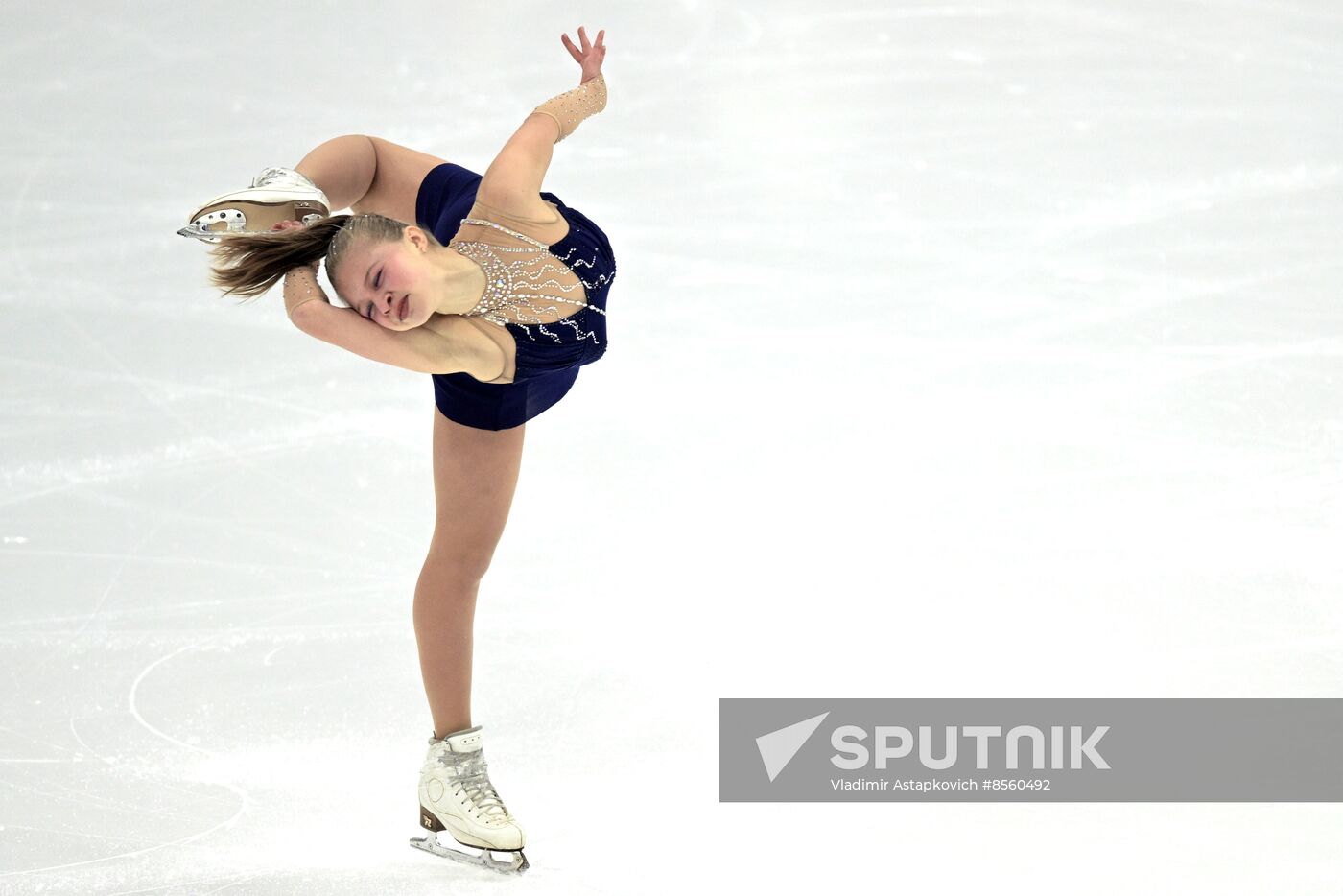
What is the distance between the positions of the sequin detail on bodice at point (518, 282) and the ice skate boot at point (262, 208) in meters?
0.29

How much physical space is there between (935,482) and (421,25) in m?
3.19

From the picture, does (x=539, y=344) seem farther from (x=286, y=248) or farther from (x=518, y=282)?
(x=286, y=248)

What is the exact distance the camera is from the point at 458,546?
278 cm

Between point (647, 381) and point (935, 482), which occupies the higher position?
point (647, 381)

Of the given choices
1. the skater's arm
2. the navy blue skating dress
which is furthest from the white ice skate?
the skater's arm

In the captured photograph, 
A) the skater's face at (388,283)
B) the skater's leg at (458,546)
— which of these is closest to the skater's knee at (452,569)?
the skater's leg at (458,546)

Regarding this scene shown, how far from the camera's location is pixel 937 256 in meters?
5.26

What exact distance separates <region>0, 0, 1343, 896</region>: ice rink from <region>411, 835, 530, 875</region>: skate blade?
0.03 metres

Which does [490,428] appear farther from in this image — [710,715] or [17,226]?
[17,226]

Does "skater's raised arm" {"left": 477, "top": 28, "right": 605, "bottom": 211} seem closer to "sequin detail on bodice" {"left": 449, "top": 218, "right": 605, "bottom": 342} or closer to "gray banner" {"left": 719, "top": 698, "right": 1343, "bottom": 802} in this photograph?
"sequin detail on bodice" {"left": 449, "top": 218, "right": 605, "bottom": 342}

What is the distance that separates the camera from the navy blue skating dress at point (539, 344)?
2.65 m

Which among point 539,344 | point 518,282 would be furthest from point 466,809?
point 518,282

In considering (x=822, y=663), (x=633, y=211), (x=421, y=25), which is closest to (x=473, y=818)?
(x=822, y=663)

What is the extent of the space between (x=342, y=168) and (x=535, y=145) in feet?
1.27
